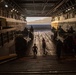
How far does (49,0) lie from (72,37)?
7584 mm

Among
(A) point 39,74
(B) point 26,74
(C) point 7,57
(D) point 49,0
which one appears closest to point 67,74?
(A) point 39,74

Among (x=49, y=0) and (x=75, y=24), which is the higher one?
(x=49, y=0)

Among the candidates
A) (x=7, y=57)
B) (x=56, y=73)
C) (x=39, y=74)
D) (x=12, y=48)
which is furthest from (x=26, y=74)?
(x=12, y=48)

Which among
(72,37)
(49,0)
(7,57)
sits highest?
(49,0)

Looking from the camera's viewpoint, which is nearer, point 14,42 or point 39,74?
point 39,74

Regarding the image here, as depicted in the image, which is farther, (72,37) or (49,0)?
(49,0)

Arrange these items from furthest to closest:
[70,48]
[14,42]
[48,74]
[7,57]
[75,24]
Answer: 1. [75,24]
2. [14,42]
3. [70,48]
4. [7,57]
5. [48,74]

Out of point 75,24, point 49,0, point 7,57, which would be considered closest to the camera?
point 7,57

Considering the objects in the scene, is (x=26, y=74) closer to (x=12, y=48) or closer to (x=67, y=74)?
(x=67, y=74)

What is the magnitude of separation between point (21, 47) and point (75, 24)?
6.10 m

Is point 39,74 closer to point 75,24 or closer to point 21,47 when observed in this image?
point 21,47

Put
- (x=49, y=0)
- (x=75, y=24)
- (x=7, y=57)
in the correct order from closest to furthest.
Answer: (x=7, y=57), (x=75, y=24), (x=49, y=0)

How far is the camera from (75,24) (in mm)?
19391

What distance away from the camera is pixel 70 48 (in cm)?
1659
